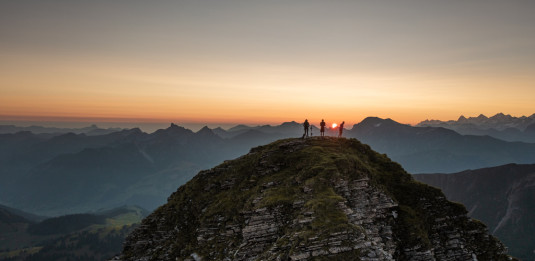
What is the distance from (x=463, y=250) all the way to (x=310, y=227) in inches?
1035

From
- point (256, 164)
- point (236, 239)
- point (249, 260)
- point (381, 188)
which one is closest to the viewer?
point (249, 260)

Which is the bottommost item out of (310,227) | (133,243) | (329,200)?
(133,243)

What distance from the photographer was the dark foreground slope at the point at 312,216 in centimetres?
3375

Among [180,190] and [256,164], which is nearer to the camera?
[256,164]

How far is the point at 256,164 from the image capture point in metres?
53.8

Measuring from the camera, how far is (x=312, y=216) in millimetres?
35125

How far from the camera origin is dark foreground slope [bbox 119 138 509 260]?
1329 inches

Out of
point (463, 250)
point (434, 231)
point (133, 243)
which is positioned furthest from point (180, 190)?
point (463, 250)

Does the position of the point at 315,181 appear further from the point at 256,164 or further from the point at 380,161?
the point at 380,161

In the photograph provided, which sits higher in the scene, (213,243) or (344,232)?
(344,232)

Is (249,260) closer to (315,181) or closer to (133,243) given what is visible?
(315,181)

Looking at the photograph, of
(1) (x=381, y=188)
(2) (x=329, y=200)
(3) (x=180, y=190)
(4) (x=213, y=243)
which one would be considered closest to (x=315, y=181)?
(2) (x=329, y=200)

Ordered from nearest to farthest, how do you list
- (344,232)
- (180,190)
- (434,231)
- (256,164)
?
(344,232), (434,231), (256,164), (180,190)

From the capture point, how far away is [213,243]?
43125 millimetres
